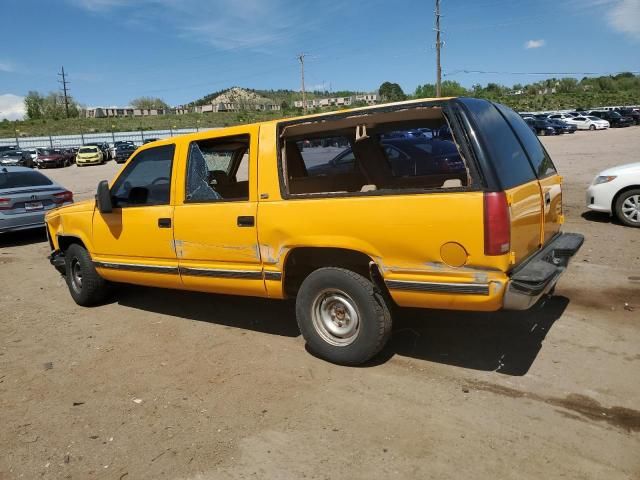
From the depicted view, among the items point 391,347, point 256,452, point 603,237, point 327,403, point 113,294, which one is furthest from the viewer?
point 603,237

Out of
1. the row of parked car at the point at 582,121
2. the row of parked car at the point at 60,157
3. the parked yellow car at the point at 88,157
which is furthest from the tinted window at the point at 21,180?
the row of parked car at the point at 582,121

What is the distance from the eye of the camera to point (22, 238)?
10672 millimetres

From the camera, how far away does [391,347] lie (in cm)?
426

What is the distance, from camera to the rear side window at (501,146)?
330 centimetres

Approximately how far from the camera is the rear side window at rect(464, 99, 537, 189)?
3301 mm

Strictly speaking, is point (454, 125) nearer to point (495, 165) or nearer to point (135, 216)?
point (495, 165)

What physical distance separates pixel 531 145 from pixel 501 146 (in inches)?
33.7

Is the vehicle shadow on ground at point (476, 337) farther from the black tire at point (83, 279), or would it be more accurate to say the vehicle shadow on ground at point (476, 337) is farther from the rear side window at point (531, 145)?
the black tire at point (83, 279)

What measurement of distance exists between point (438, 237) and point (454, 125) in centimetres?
77

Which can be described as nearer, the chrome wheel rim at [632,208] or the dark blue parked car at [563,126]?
the chrome wheel rim at [632,208]

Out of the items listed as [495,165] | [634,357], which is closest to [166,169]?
[495,165]

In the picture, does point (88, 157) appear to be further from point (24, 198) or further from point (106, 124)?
point (106, 124)

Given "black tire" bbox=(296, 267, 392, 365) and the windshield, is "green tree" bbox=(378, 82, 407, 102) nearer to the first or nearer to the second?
the windshield

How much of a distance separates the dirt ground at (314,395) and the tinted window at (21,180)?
5.39m
